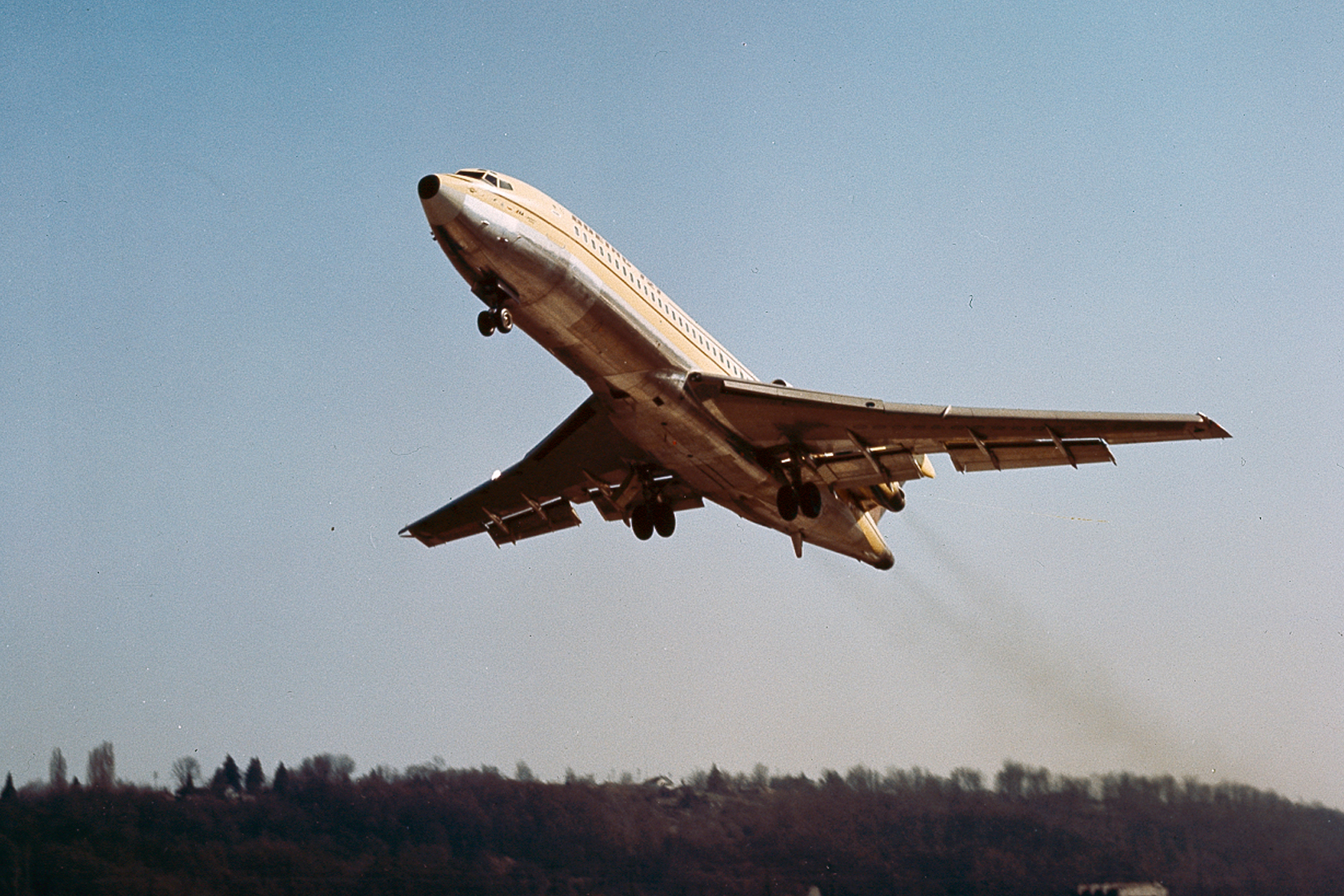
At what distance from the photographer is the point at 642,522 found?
109 ft

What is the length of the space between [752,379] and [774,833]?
11465mm

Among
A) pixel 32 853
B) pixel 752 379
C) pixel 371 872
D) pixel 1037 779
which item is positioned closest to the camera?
pixel 32 853

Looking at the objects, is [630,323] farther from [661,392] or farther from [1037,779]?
[1037,779]

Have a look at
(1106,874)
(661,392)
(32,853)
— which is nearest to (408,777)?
(32,853)

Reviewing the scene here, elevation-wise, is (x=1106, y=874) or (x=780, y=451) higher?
(x=780, y=451)

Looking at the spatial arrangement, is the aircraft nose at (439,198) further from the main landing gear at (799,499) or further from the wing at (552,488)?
the main landing gear at (799,499)

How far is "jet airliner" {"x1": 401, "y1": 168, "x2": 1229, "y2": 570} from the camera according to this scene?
82.1 feet

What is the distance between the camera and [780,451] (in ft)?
99.3

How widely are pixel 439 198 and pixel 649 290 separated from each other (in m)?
5.82

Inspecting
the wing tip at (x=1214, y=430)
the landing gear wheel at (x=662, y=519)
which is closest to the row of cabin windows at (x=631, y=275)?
the landing gear wheel at (x=662, y=519)

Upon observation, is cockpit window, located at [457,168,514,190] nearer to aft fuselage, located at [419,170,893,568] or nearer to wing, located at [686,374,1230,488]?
aft fuselage, located at [419,170,893,568]

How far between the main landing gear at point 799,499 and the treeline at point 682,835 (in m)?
7.75

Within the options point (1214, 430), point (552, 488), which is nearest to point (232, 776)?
point (552, 488)

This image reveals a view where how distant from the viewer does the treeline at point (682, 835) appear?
28922 mm
